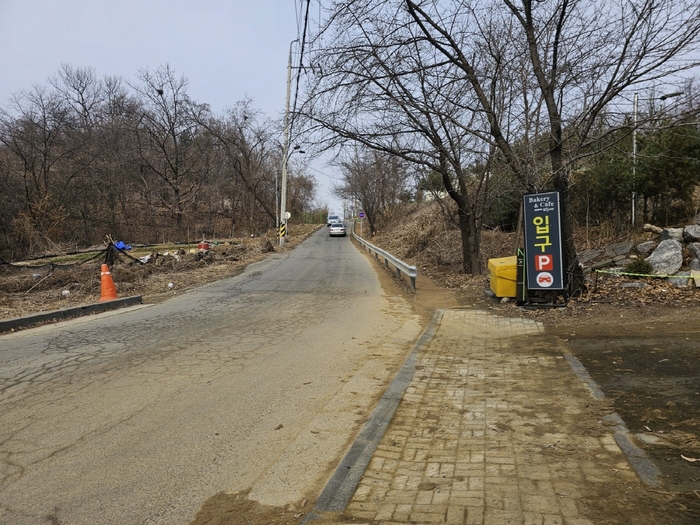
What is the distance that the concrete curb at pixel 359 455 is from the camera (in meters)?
3.00

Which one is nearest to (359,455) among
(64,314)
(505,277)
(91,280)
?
(505,277)

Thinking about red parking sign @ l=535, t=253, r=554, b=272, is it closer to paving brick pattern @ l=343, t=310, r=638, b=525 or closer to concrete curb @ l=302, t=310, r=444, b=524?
paving brick pattern @ l=343, t=310, r=638, b=525

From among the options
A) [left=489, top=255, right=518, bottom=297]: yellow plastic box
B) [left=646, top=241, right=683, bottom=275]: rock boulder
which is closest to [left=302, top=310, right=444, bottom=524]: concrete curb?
[left=489, top=255, right=518, bottom=297]: yellow plastic box

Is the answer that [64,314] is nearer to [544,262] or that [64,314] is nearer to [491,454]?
[491,454]

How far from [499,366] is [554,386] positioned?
38.1 inches

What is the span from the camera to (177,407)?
467 cm

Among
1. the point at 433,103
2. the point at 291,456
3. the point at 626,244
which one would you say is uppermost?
the point at 433,103

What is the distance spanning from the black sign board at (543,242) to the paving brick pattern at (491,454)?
365 centimetres

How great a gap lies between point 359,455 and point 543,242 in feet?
22.9

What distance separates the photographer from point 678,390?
4.62 metres

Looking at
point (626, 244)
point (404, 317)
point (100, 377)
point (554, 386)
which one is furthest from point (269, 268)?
point (554, 386)

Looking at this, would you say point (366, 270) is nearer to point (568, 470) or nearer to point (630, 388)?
point (630, 388)

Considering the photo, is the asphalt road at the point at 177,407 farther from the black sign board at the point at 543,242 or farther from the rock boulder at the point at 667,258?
the rock boulder at the point at 667,258

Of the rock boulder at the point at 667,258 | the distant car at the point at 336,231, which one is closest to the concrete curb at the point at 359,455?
the rock boulder at the point at 667,258
